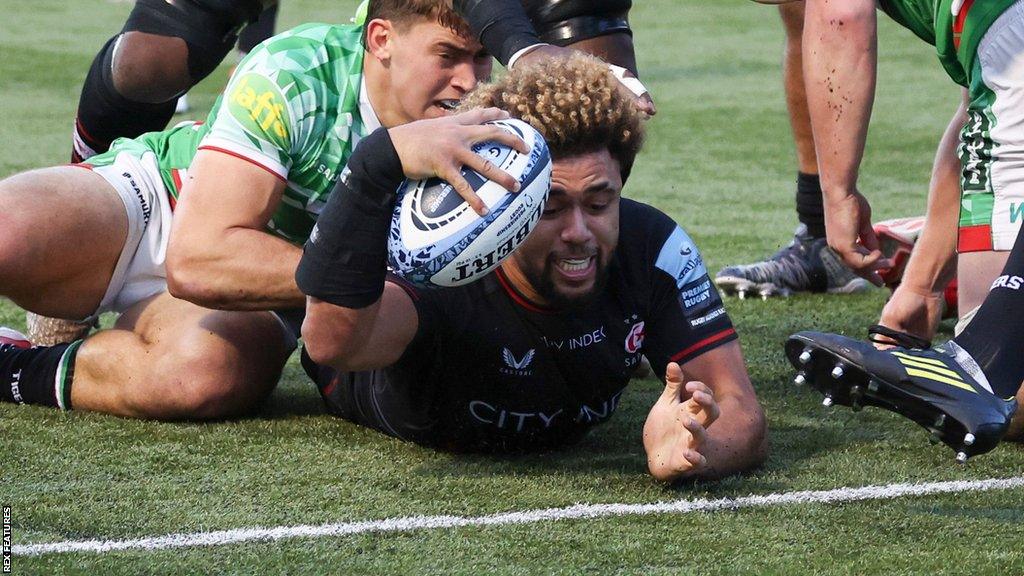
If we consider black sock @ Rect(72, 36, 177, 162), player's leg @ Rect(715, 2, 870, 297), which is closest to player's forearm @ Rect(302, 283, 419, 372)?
black sock @ Rect(72, 36, 177, 162)

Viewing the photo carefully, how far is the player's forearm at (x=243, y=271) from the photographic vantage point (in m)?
3.51

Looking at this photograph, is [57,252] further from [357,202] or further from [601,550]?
[601,550]

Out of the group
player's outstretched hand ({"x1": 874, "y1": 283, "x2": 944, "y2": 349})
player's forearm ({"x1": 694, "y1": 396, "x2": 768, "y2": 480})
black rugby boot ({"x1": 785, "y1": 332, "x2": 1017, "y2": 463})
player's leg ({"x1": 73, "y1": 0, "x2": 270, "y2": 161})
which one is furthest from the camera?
player's leg ({"x1": 73, "y1": 0, "x2": 270, "y2": 161})

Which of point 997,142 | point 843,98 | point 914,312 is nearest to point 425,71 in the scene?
point 843,98

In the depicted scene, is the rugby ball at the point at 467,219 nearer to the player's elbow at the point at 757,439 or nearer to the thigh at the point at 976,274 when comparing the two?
the player's elbow at the point at 757,439

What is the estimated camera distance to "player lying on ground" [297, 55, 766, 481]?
2951mm

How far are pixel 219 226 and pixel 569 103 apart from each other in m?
0.96

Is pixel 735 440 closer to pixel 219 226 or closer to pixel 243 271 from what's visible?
pixel 243 271

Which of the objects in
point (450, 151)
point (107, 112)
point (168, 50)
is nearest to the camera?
point (450, 151)

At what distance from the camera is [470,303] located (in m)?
3.26

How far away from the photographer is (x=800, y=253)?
5.54 metres

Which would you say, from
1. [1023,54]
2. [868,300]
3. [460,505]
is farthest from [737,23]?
[460,505]

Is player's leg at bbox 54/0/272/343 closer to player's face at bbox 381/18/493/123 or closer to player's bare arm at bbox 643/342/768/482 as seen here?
player's face at bbox 381/18/493/123

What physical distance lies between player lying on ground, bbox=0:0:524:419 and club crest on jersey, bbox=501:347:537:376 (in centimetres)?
55
